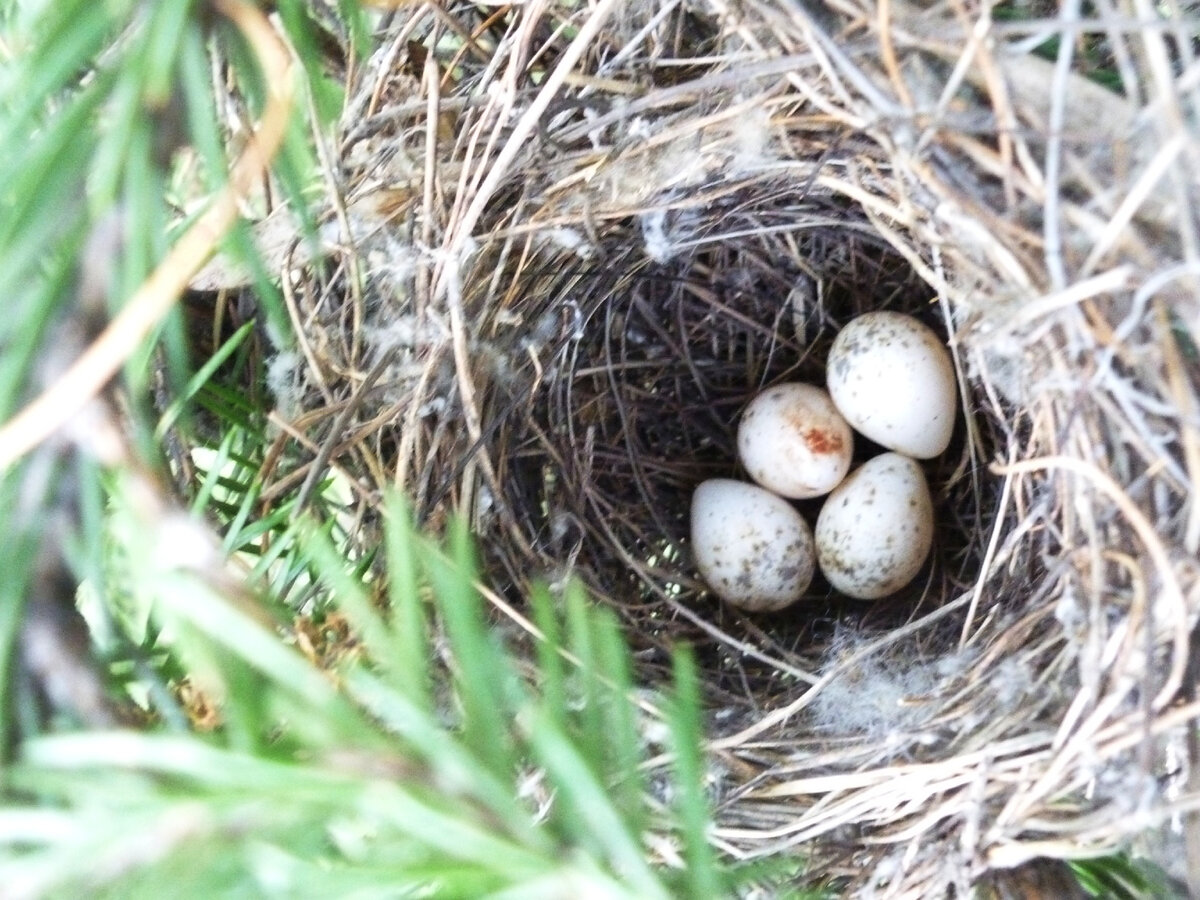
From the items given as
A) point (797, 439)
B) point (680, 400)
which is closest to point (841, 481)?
point (797, 439)

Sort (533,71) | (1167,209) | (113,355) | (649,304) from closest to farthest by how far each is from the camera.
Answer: (113,355) → (1167,209) → (533,71) → (649,304)

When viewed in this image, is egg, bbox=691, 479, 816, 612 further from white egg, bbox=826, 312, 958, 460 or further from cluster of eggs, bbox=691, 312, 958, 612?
white egg, bbox=826, 312, 958, 460

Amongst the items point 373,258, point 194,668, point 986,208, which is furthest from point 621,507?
point 194,668

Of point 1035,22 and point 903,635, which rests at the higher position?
point 1035,22

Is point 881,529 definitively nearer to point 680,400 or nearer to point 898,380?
point 898,380

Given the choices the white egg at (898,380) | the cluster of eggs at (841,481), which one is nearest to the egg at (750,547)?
the cluster of eggs at (841,481)

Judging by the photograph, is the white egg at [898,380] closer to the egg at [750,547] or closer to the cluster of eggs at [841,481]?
the cluster of eggs at [841,481]

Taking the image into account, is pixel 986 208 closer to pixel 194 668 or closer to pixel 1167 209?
pixel 1167 209

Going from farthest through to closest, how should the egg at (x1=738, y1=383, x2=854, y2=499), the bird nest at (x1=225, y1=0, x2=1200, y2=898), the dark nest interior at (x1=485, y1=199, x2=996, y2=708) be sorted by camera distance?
the egg at (x1=738, y1=383, x2=854, y2=499) → the dark nest interior at (x1=485, y1=199, x2=996, y2=708) → the bird nest at (x1=225, y1=0, x2=1200, y2=898)

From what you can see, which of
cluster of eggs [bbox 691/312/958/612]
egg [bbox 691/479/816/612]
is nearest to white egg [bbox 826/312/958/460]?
cluster of eggs [bbox 691/312/958/612]
